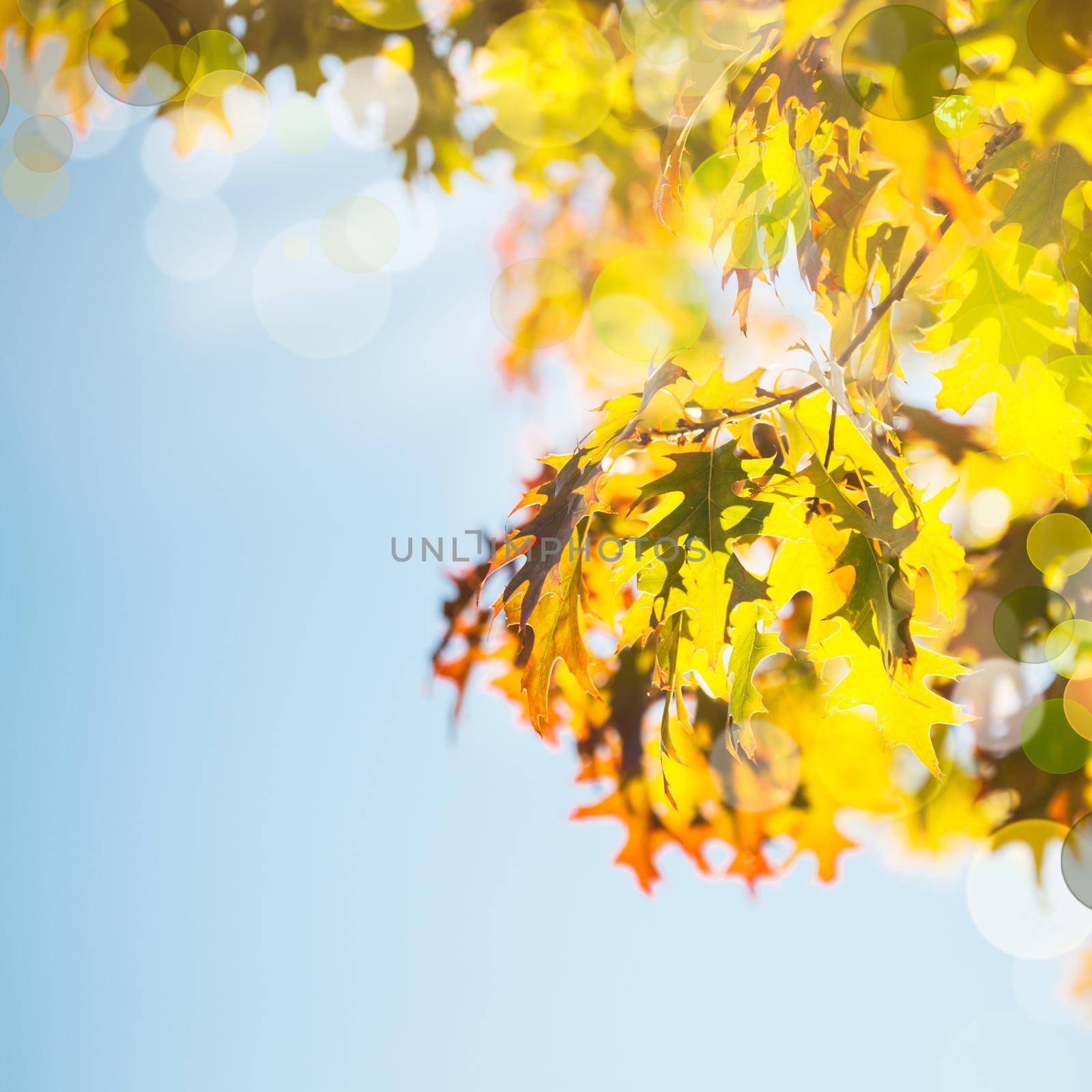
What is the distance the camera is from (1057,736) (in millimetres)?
1935

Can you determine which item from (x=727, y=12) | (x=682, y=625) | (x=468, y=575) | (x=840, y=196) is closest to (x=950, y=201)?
(x=840, y=196)

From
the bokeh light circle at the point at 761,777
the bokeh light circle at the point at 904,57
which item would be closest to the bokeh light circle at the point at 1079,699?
the bokeh light circle at the point at 761,777

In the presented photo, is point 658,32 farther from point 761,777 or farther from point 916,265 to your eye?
point 761,777

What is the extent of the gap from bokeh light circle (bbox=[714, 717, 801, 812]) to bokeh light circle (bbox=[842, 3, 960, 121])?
5.26 feet

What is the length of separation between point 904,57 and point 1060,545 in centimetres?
135

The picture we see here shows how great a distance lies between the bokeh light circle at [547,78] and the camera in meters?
2.06

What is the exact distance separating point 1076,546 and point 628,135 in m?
1.61

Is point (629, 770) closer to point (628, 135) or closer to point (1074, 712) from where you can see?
point (1074, 712)

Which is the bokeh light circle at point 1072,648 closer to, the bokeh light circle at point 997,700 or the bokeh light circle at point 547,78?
the bokeh light circle at point 997,700

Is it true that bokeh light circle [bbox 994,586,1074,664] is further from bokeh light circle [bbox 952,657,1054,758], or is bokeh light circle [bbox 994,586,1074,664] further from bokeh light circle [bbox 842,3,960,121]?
bokeh light circle [bbox 842,3,960,121]

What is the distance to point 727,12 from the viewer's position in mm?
1358

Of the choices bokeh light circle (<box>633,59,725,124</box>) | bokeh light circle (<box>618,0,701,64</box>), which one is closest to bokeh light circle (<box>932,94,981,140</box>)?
bokeh light circle (<box>633,59,725,124</box>)

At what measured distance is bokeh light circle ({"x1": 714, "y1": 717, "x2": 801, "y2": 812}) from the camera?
2.15 metres

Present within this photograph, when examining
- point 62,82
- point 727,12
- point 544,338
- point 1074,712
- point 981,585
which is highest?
point 62,82
